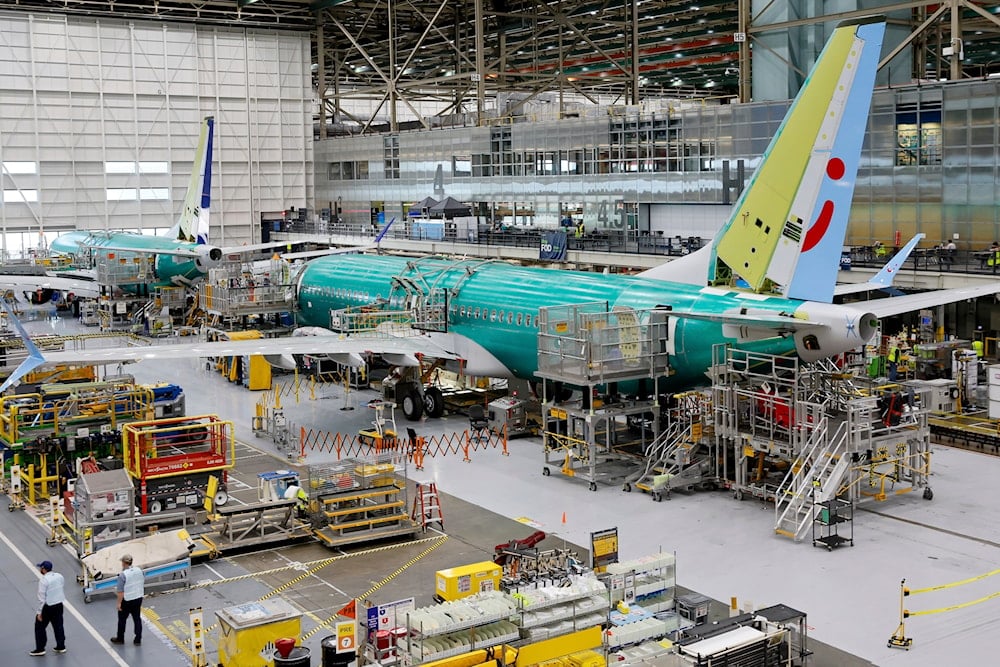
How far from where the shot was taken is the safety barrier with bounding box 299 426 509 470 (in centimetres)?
3231

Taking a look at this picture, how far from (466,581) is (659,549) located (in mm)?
5398

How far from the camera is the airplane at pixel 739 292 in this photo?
24.8 m

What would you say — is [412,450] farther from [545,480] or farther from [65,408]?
[65,408]

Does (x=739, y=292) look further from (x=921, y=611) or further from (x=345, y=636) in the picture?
(x=345, y=636)

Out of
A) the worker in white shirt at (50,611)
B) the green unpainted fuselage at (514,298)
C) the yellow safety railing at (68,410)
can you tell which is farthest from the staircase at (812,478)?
the yellow safety railing at (68,410)

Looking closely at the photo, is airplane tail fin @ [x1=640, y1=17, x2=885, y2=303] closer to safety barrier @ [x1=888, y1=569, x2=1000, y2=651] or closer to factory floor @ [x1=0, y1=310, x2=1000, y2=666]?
factory floor @ [x1=0, y1=310, x2=1000, y2=666]

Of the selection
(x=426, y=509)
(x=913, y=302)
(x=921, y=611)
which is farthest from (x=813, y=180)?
(x=426, y=509)

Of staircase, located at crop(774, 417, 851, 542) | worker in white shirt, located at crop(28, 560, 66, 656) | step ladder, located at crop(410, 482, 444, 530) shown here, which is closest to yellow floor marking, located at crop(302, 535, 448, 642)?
step ladder, located at crop(410, 482, 444, 530)

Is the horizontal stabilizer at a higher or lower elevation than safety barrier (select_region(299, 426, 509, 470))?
higher

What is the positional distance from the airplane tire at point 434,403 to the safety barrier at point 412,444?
7.84 feet

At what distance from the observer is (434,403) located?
3741cm

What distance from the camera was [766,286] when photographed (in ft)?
87.2

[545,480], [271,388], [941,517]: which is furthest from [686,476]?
[271,388]

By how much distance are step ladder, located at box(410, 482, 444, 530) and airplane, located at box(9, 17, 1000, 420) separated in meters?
7.15
